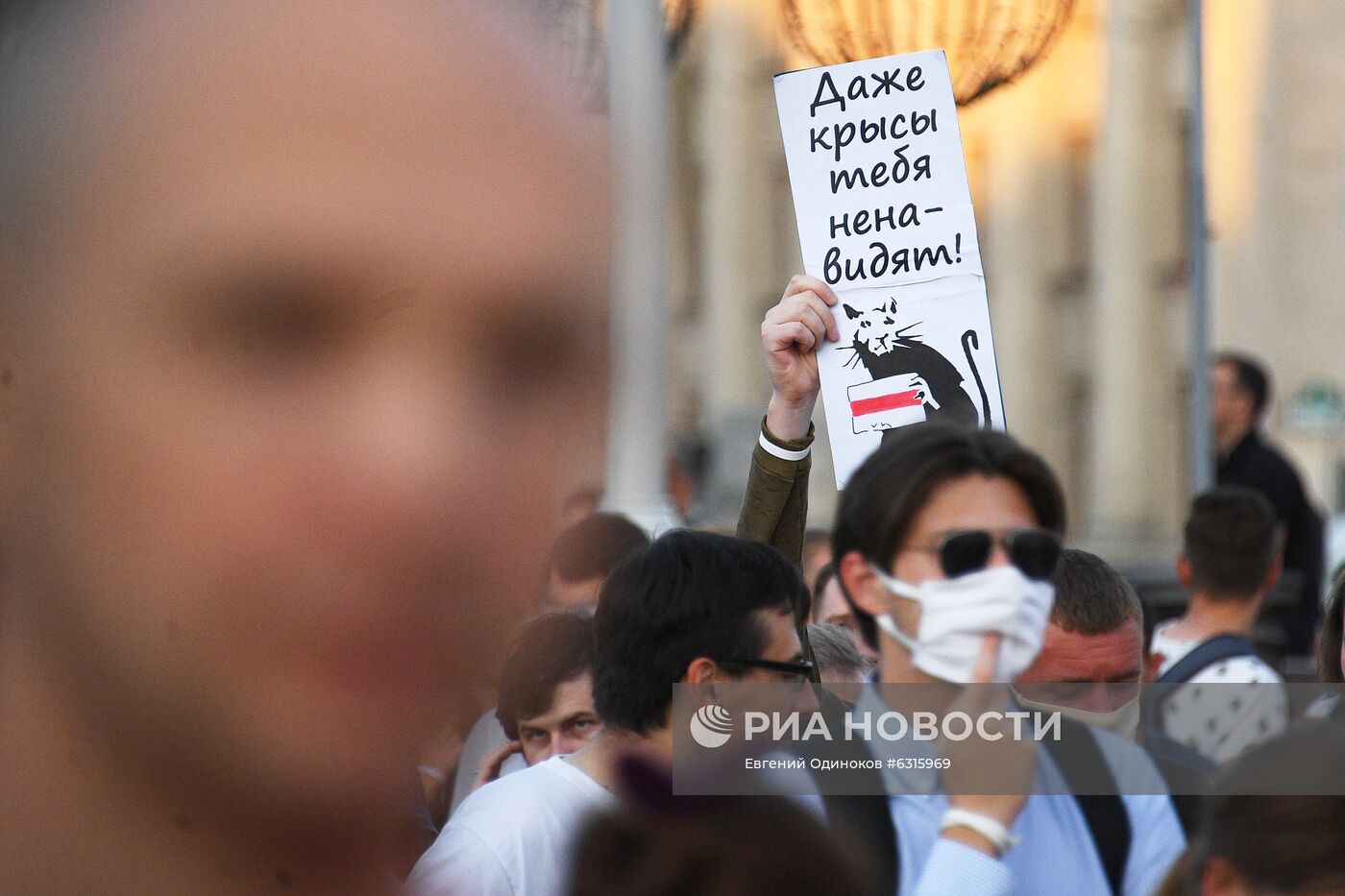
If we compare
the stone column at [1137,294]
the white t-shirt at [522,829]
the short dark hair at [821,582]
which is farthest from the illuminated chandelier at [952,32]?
the stone column at [1137,294]

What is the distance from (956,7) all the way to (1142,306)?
1634 cm

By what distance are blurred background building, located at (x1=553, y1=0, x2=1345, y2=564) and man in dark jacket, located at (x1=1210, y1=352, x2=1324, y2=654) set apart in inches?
370

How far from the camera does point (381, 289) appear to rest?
2.04 ft

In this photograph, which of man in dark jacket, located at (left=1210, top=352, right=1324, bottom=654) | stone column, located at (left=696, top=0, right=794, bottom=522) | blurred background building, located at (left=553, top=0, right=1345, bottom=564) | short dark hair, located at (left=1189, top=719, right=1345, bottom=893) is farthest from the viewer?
stone column, located at (left=696, top=0, right=794, bottom=522)

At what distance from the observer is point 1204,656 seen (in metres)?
3.61

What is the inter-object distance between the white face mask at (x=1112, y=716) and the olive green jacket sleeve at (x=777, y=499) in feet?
1.64

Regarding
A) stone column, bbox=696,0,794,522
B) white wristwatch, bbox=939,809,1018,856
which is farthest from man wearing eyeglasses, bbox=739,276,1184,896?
stone column, bbox=696,0,794,522

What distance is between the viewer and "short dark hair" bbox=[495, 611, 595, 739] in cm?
325

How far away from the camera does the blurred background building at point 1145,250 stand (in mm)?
17859

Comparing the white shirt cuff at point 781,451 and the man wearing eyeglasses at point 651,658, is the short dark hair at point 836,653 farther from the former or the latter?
the man wearing eyeglasses at point 651,658

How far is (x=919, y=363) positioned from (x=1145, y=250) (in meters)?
17.0

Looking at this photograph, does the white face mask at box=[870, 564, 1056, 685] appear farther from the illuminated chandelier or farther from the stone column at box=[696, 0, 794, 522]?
the stone column at box=[696, 0, 794, 522]

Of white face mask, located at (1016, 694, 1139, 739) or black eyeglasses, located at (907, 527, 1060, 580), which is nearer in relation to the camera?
black eyeglasses, located at (907, 527, 1060, 580)

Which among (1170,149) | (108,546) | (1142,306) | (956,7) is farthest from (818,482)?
(108,546)
